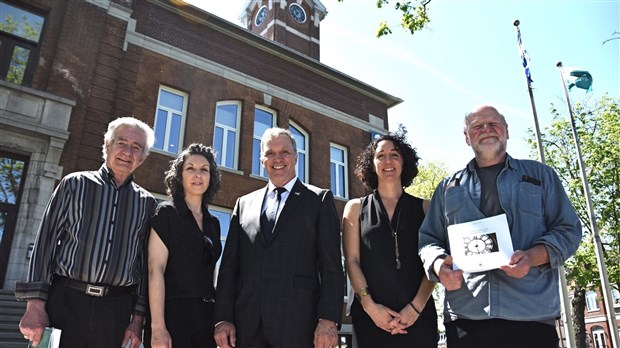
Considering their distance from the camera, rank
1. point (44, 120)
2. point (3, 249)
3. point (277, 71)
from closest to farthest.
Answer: point (3, 249)
point (44, 120)
point (277, 71)

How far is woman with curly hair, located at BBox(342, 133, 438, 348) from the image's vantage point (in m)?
2.87

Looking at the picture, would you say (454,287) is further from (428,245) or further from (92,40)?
(92,40)

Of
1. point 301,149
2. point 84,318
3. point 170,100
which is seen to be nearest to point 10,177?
point 170,100

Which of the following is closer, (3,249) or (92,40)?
(3,249)

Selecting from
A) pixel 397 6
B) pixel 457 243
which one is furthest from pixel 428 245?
pixel 397 6

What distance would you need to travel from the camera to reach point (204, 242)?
332cm

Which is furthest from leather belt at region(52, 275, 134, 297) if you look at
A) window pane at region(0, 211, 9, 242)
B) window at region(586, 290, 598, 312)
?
window at region(586, 290, 598, 312)

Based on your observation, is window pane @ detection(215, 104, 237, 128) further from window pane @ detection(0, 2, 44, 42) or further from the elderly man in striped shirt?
the elderly man in striped shirt

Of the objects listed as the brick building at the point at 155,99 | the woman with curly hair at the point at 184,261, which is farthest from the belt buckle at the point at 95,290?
the brick building at the point at 155,99

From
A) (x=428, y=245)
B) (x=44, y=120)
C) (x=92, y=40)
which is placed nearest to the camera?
(x=428, y=245)

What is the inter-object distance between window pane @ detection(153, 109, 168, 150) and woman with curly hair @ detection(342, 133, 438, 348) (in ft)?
33.6

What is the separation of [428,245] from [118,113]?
10.8 metres

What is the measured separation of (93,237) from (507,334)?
2.82 meters

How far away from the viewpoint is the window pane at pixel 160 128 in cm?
1253
